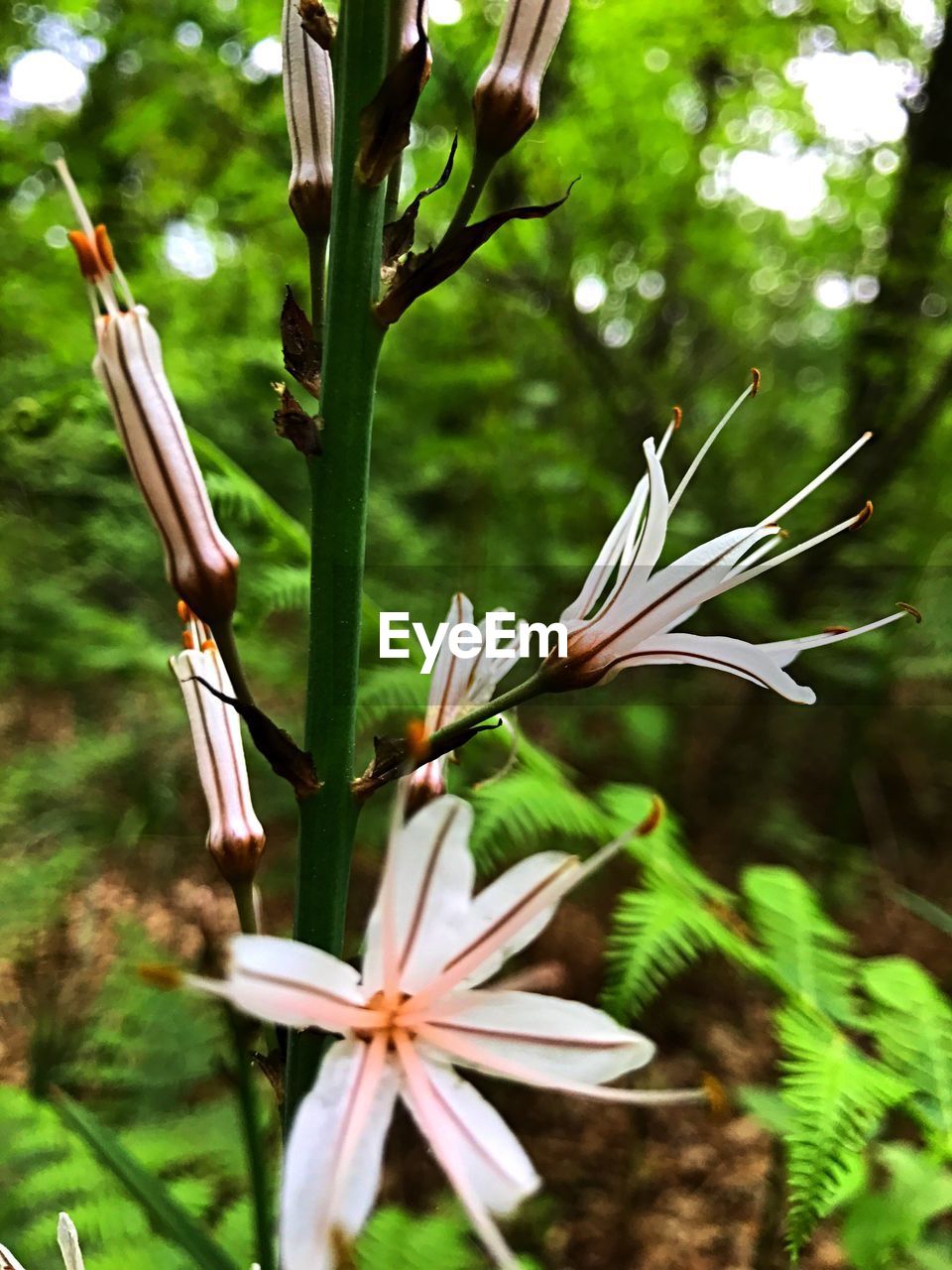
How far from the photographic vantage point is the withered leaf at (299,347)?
0.60 m

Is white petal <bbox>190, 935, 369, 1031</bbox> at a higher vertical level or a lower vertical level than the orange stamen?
lower

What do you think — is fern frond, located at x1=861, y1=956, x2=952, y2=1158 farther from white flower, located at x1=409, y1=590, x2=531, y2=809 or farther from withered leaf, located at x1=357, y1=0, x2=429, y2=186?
withered leaf, located at x1=357, y1=0, x2=429, y2=186

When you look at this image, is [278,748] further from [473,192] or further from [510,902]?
[473,192]

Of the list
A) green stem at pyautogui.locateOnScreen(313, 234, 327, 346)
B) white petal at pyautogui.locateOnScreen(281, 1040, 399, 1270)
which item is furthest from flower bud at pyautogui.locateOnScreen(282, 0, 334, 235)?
white petal at pyautogui.locateOnScreen(281, 1040, 399, 1270)

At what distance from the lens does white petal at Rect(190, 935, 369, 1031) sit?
16.3 inches

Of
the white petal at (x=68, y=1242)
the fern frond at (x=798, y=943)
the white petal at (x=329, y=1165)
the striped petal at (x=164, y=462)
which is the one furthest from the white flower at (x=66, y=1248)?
the fern frond at (x=798, y=943)

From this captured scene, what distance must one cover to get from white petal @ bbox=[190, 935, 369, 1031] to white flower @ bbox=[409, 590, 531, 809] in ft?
0.76

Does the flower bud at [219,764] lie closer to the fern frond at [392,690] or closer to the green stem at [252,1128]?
the green stem at [252,1128]

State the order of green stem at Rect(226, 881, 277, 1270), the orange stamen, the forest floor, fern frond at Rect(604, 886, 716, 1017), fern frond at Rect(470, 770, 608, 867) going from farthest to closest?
the forest floor < fern frond at Rect(470, 770, 608, 867) < fern frond at Rect(604, 886, 716, 1017) < green stem at Rect(226, 881, 277, 1270) < the orange stamen

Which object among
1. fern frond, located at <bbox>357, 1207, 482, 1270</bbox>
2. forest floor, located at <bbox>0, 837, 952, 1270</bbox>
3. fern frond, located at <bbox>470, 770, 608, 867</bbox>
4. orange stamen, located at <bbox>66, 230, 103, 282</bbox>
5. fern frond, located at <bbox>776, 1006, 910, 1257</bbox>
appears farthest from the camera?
forest floor, located at <bbox>0, 837, 952, 1270</bbox>

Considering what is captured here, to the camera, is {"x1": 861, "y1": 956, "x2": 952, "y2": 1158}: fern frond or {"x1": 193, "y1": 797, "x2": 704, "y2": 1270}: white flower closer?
{"x1": 193, "y1": 797, "x2": 704, "y2": 1270}: white flower

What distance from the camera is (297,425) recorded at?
0.57 meters

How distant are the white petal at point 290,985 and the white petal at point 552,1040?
6cm

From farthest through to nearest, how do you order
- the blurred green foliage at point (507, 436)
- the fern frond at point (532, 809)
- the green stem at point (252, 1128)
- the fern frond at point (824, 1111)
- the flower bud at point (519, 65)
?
the blurred green foliage at point (507, 436) < the fern frond at point (532, 809) < the fern frond at point (824, 1111) < the green stem at point (252, 1128) < the flower bud at point (519, 65)
